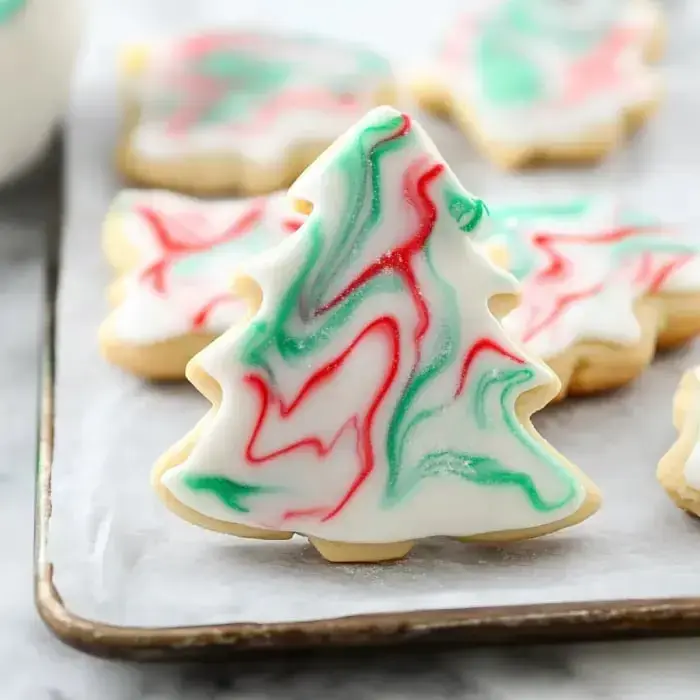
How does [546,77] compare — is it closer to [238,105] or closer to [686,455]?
[238,105]

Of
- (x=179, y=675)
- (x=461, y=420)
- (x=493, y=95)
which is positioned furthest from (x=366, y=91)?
(x=179, y=675)

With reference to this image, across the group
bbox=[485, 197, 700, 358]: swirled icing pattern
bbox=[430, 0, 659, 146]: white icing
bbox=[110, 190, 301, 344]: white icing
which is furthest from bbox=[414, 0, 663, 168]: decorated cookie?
bbox=[110, 190, 301, 344]: white icing

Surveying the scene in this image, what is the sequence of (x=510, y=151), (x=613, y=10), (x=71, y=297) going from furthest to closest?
1. (x=613, y=10)
2. (x=510, y=151)
3. (x=71, y=297)

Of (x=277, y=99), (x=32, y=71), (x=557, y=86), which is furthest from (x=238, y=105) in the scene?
(x=557, y=86)

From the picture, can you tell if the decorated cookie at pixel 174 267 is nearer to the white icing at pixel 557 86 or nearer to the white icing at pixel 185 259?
the white icing at pixel 185 259

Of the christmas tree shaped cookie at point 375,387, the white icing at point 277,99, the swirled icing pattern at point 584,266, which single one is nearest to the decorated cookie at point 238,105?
the white icing at point 277,99

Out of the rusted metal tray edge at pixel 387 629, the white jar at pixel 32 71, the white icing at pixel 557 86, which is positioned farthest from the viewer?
the white icing at pixel 557 86

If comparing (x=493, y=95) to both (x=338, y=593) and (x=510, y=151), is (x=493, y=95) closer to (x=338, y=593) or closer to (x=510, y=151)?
(x=510, y=151)

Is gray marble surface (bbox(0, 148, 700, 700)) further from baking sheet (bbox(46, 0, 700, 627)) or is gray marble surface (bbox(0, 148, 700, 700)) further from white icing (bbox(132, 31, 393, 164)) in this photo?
white icing (bbox(132, 31, 393, 164))
